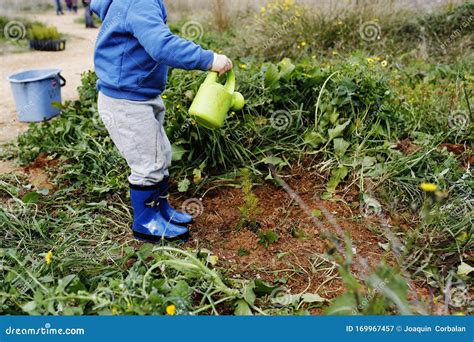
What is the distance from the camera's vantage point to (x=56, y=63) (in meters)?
6.75

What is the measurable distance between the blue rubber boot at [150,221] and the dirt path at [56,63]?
1.87m

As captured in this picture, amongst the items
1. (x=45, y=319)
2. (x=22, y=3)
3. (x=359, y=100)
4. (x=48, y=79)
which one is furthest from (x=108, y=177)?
(x=22, y=3)

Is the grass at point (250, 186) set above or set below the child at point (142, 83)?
below

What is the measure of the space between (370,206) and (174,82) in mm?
1415

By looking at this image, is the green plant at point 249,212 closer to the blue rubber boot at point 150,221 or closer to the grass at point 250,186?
the grass at point 250,186

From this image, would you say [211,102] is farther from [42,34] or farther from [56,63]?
[42,34]

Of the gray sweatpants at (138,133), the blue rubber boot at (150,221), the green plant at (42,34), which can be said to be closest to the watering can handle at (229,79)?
the gray sweatpants at (138,133)

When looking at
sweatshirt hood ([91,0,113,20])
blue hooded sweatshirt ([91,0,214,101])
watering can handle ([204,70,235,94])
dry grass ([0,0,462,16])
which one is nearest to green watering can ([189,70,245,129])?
watering can handle ([204,70,235,94])

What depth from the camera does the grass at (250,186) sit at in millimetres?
2018

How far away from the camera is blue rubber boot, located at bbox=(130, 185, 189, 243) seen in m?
2.51

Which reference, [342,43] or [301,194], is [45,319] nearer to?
[301,194]

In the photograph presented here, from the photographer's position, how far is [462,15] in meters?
5.57

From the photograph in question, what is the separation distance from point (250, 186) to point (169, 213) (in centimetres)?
44

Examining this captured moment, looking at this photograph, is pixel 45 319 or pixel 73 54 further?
pixel 73 54
